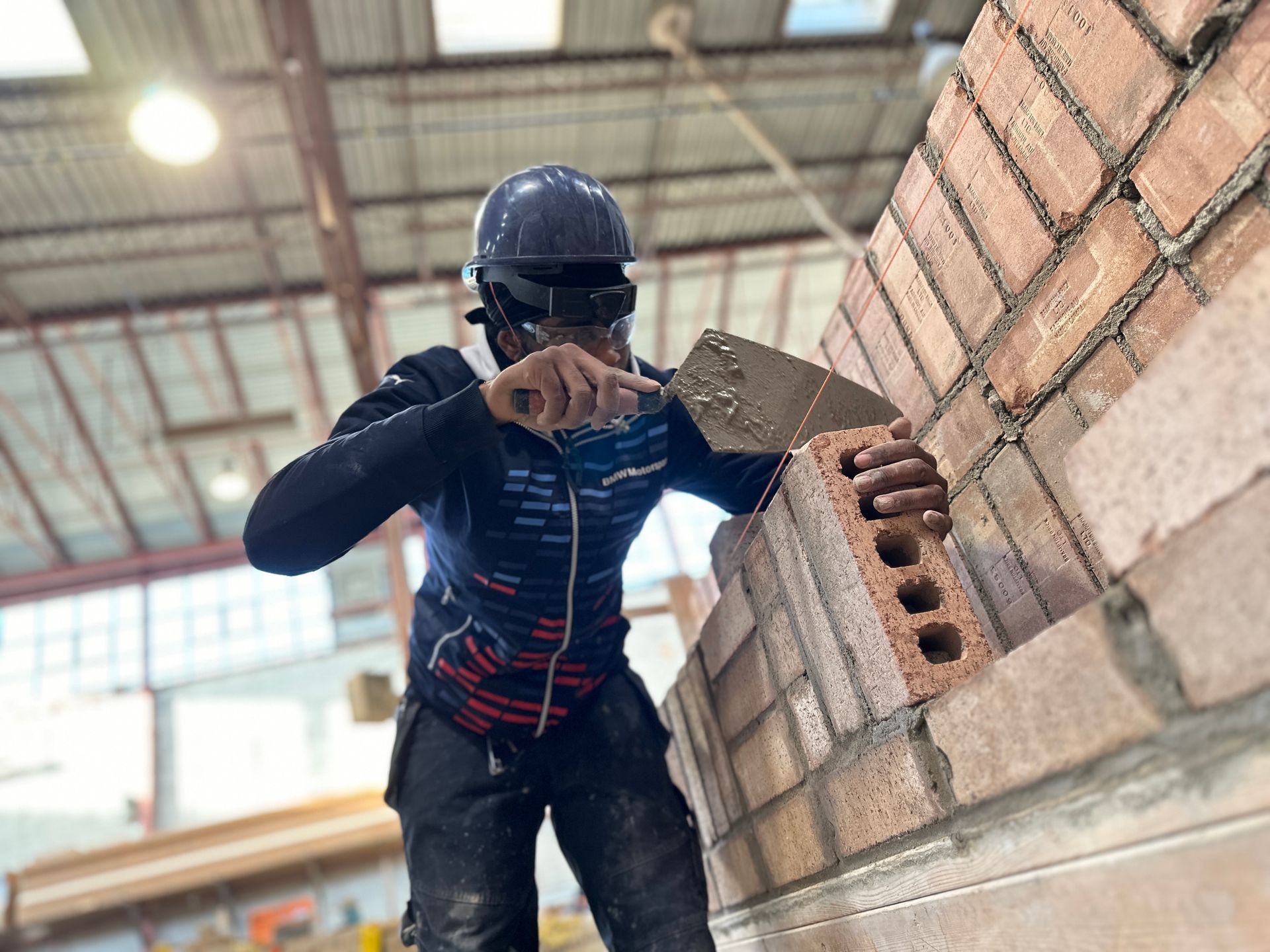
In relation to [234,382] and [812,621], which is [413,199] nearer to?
[234,382]

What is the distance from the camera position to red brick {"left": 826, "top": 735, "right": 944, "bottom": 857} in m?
1.33

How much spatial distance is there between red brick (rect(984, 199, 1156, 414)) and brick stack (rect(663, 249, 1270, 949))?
31 cm

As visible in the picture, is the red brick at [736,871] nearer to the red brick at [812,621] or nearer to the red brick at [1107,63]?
the red brick at [812,621]

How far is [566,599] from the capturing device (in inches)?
82.7

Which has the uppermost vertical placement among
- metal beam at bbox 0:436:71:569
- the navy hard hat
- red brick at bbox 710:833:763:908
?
metal beam at bbox 0:436:71:569

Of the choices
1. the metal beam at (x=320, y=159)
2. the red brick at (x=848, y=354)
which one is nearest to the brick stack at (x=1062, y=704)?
the red brick at (x=848, y=354)

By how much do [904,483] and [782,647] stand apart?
445 millimetres

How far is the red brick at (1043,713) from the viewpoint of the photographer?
3.22 ft

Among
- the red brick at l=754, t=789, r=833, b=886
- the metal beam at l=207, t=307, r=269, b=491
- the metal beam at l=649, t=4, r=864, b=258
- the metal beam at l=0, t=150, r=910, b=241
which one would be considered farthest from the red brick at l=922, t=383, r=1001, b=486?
the metal beam at l=207, t=307, r=269, b=491

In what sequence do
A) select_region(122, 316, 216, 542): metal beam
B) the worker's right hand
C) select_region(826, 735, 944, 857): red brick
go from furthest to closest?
select_region(122, 316, 216, 542): metal beam → the worker's right hand → select_region(826, 735, 944, 857): red brick

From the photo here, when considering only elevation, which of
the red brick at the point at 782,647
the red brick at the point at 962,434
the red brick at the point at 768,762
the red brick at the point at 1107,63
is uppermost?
the red brick at the point at 1107,63

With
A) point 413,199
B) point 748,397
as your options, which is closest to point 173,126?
point 413,199

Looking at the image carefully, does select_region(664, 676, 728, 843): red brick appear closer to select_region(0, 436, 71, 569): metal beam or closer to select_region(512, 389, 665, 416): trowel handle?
select_region(512, 389, 665, 416): trowel handle

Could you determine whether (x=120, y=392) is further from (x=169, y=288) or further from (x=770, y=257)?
(x=770, y=257)
